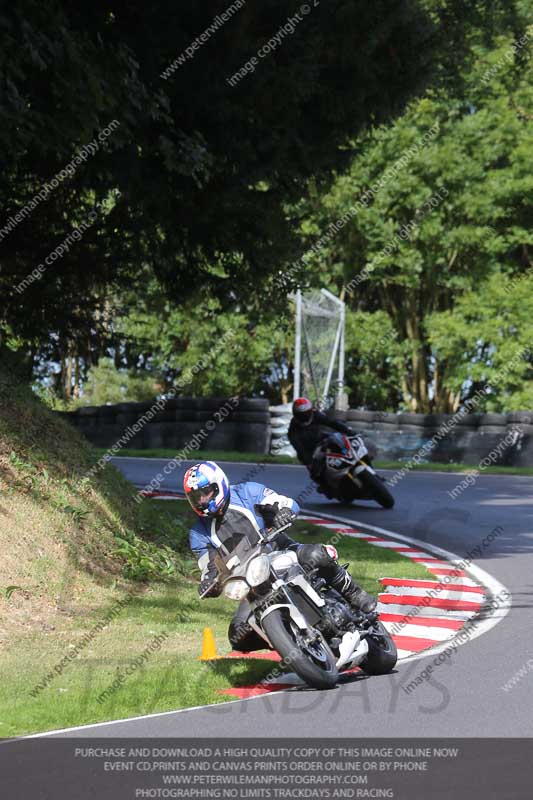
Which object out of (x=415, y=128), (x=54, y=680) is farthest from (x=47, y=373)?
(x=415, y=128)

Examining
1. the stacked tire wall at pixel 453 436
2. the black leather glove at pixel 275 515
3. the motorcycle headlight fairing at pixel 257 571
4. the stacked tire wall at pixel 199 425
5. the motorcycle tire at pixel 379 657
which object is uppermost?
the black leather glove at pixel 275 515

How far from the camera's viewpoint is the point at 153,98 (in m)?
12.2

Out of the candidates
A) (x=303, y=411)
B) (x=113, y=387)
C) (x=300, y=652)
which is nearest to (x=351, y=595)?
(x=300, y=652)

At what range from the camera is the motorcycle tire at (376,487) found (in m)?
17.4

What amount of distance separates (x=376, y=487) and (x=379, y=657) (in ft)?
30.9

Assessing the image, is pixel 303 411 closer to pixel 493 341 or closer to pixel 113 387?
pixel 493 341

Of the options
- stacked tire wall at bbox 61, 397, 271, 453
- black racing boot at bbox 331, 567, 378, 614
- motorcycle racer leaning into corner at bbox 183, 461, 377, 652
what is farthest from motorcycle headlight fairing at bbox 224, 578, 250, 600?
stacked tire wall at bbox 61, 397, 271, 453

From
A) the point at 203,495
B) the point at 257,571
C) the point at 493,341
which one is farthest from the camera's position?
the point at 493,341

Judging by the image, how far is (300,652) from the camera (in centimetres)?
737

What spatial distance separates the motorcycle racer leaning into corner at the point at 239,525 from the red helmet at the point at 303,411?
9654mm

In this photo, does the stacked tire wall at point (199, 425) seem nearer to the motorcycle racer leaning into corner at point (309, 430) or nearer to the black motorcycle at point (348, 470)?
the motorcycle racer leaning into corner at point (309, 430)

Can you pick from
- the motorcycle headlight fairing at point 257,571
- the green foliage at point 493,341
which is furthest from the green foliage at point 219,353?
the motorcycle headlight fairing at point 257,571
